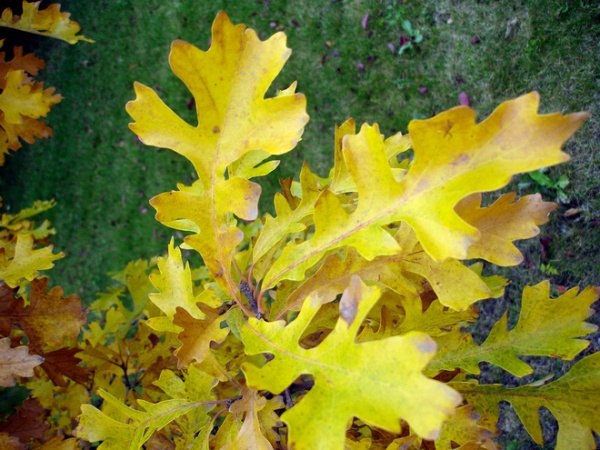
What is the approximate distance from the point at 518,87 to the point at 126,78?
12.7 feet

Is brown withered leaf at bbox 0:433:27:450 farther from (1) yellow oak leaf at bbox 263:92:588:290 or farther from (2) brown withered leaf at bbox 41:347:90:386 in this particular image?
(1) yellow oak leaf at bbox 263:92:588:290

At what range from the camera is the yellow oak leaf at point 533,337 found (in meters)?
1.23

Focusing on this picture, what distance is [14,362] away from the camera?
4.51ft

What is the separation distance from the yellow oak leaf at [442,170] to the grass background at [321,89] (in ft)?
6.99

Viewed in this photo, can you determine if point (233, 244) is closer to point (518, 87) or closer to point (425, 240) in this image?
point (425, 240)

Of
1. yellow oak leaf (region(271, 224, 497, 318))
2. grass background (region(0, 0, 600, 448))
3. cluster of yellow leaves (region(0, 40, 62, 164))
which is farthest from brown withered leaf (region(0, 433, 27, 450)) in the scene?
grass background (region(0, 0, 600, 448))

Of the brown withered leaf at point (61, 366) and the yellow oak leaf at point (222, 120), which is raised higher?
the yellow oak leaf at point (222, 120)

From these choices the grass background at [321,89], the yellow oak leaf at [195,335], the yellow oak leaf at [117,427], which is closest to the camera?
the yellow oak leaf at [195,335]

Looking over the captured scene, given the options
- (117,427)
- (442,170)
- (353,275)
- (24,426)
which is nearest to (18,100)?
(24,426)

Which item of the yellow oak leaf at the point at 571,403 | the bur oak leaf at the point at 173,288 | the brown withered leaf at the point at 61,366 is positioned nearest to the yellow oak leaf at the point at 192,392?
the bur oak leaf at the point at 173,288

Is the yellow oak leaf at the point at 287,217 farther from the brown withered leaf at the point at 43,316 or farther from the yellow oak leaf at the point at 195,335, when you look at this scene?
the brown withered leaf at the point at 43,316

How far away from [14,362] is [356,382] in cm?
105

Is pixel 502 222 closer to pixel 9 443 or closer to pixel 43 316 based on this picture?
pixel 43 316

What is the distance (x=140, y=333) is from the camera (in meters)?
2.12
